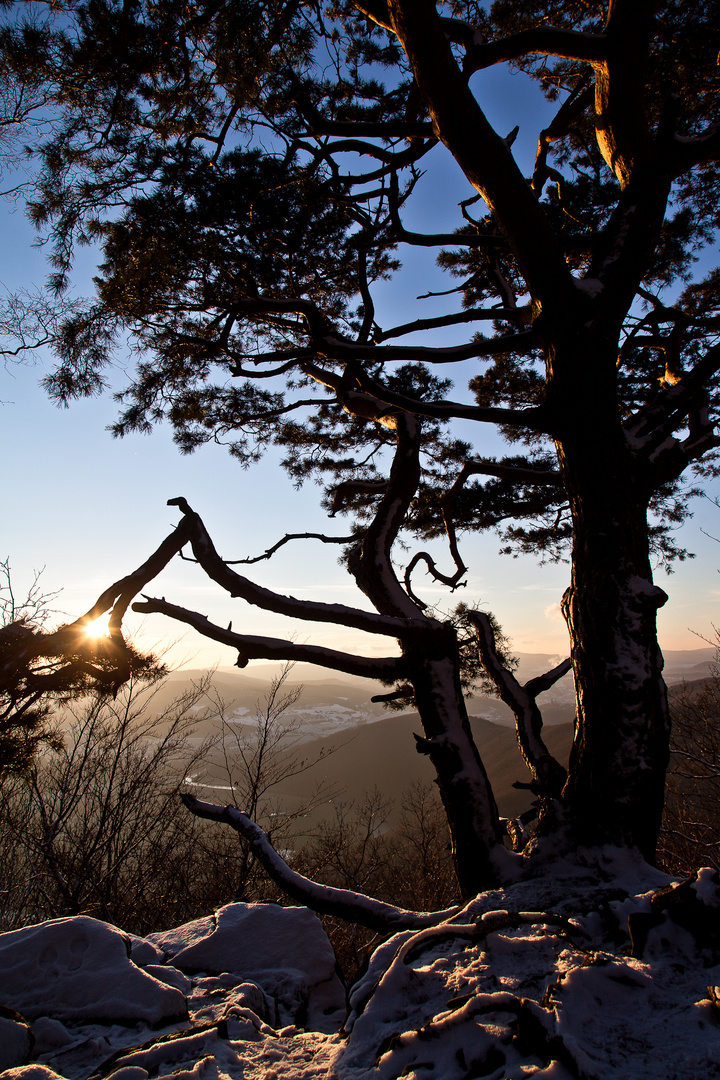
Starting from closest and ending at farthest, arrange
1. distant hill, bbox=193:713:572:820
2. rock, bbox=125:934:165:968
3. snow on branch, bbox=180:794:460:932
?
rock, bbox=125:934:165:968, snow on branch, bbox=180:794:460:932, distant hill, bbox=193:713:572:820

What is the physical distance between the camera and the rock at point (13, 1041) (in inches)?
44.6

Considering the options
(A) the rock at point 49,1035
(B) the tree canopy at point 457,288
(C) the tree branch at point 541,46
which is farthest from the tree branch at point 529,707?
(C) the tree branch at point 541,46

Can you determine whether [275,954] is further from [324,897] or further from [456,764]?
[456,764]

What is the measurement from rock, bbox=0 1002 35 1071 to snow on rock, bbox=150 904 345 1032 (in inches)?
23.1

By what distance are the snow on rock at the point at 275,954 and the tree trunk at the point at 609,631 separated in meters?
1.12

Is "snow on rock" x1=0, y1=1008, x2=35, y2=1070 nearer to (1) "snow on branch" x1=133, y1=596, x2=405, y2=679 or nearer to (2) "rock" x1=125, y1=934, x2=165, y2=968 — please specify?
(2) "rock" x1=125, y1=934, x2=165, y2=968

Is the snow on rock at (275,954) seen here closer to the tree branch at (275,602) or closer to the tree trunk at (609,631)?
the tree trunk at (609,631)

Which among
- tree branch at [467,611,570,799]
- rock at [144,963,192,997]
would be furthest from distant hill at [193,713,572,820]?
rock at [144,963,192,997]

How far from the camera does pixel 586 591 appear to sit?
7.36ft

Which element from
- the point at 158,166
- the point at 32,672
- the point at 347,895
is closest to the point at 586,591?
the point at 347,895

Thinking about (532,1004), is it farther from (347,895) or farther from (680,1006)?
(347,895)

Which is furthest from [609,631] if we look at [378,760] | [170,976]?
[378,760]

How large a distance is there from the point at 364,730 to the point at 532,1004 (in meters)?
45.2

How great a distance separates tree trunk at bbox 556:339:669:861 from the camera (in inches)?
78.2
